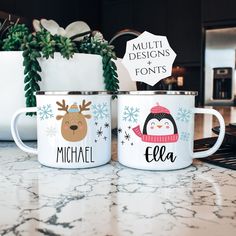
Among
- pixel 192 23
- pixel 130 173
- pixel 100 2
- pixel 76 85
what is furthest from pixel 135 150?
pixel 100 2

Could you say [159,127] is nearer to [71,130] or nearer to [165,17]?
[71,130]

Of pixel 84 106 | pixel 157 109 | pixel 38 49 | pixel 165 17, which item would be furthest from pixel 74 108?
pixel 165 17

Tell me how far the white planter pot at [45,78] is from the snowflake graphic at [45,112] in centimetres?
16

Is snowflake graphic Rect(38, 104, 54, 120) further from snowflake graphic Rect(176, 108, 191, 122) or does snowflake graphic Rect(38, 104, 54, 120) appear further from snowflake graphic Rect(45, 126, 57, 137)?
snowflake graphic Rect(176, 108, 191, 122)

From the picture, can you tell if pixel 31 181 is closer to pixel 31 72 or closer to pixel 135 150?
pixel 135 150

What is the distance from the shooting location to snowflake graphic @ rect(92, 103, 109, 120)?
0.49 metres

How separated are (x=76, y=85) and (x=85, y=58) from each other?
0.06 metres

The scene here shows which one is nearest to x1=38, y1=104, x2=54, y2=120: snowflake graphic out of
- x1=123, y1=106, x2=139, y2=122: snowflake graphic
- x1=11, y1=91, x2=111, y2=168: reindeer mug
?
x1=11, y1=91, x2=111, y2=168: reindeer mug

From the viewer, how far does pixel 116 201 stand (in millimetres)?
337

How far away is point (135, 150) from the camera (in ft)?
1.54

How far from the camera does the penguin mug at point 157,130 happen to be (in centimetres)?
46

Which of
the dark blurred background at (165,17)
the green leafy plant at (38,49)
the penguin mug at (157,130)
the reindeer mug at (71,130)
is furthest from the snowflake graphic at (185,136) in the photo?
the dark blurred background at (165,17)

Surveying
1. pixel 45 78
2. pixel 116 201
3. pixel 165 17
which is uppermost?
pixel 165 17

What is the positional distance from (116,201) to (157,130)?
15cm
